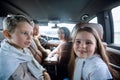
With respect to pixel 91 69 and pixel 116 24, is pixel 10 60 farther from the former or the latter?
pixel 116 24

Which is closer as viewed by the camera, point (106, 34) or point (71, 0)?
point (71, 0)

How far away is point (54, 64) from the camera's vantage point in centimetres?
403

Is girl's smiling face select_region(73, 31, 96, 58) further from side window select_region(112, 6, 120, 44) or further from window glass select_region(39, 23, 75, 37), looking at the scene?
window glass select_region(39, 23, 75, 37)

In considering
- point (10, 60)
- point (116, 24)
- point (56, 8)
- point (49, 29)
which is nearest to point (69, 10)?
point (56, 8)

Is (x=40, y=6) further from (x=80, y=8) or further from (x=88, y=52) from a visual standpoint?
(x=88, y=52)

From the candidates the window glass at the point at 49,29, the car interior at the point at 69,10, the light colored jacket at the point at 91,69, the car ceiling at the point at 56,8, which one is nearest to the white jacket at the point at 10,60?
the light colored jacket at the point at 91,69

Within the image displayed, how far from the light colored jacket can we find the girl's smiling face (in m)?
0.06

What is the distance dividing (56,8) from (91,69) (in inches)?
169

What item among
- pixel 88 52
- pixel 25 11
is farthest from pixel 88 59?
pixel 25 11

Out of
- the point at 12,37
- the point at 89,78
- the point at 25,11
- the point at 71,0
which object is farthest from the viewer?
the point at 25,11

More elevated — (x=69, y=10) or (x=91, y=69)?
(x=69, y=10)

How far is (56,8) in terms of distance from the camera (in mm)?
6117

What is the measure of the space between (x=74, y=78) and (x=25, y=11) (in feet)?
15.8

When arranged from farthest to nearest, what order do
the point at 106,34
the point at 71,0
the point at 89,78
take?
the point at 106,34, the point at 71,0, the point at 89,78
